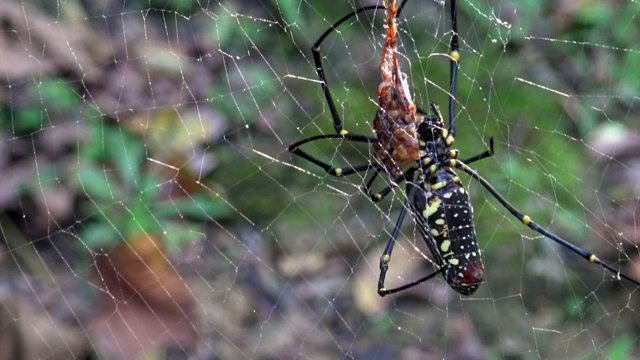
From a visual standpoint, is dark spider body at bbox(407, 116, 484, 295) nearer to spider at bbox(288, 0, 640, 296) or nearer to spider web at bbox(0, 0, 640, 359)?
spider at bbox(288, 0, 640, 296)

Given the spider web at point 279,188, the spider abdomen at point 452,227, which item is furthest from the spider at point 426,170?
the spider web at point 279,188

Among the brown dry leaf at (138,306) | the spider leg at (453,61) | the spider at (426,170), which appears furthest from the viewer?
the brown dry leaf at (138,306)

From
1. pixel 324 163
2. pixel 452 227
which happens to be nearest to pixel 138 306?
pixel 324 163

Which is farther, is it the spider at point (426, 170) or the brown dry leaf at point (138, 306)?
the brown dry leaf at point (138, 306)

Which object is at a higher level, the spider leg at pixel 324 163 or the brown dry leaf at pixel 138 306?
the spider leg at pixel 324 163

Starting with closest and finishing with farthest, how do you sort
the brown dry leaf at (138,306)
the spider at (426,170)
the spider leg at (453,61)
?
the spider at (426,170) < the spider leg at (453,61) < the brown dry leaf at (138,306)

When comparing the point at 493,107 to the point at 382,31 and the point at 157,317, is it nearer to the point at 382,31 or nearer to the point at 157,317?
the point at 382,31

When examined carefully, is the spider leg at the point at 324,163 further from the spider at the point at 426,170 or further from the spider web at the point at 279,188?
the spider web at the point at 279,188
